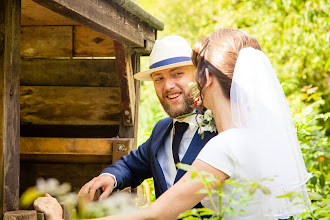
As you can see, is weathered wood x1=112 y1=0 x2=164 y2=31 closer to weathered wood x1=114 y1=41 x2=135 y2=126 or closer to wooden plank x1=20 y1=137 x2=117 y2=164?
weathered wood x1=114 y1=41 x2=135 y2=126

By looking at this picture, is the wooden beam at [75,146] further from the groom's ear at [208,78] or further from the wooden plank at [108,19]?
the groom's ear at [208,78]

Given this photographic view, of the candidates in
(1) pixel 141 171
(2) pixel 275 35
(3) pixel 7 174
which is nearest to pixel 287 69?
(2) pixel 275 35

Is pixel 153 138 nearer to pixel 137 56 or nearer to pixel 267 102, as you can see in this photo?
pixel 137 56

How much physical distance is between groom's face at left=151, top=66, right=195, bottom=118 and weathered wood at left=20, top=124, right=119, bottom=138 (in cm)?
81

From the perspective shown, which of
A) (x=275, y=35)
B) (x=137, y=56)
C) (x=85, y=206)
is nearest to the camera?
(x=85, y=206)

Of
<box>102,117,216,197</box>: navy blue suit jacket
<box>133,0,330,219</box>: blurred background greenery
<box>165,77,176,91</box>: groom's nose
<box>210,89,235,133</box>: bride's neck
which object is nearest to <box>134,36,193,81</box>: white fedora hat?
<box>165,77,176,91</box>: groom's nose

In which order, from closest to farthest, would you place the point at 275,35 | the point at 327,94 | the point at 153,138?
the point at 153,138 → the point at 275,35 → the point at 327,94

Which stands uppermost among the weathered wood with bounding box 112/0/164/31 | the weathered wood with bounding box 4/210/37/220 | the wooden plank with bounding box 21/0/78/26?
the wooden plank with bounding box 21/0/78/26

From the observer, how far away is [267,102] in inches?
89.9

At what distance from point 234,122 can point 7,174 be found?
1.06 metres

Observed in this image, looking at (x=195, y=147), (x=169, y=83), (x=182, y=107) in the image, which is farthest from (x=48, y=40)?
(x=195, y=147)

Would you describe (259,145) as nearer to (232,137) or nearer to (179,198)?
(232,137)

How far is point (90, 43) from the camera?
4.14 meters

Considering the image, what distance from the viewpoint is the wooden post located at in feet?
7.02
